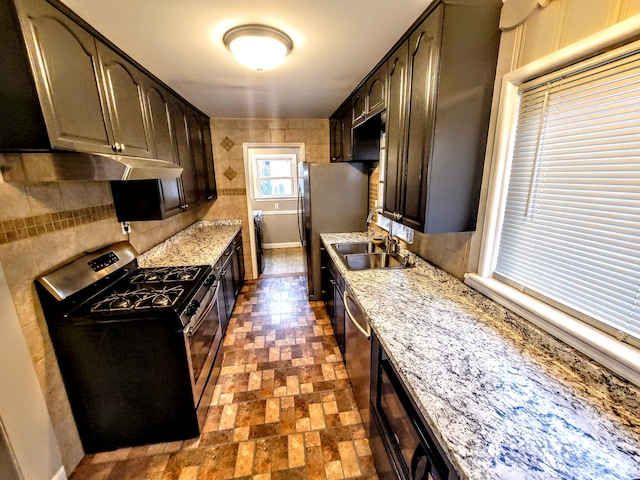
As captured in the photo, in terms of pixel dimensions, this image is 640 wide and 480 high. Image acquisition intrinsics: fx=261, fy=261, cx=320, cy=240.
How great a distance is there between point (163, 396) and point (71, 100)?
1624 mm

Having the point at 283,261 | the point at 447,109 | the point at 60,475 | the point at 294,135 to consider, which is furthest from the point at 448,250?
the point at 283,261

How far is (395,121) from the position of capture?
1.65 meters

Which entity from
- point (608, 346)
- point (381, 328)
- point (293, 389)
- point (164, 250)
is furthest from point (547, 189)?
point (164, 250)

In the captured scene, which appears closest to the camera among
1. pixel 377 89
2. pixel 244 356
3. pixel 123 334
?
pixel 123 334

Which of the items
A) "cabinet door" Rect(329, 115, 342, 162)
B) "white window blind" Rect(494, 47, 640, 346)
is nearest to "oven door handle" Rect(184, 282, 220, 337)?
"white window blind" Rect(494, 47, 640, 346)

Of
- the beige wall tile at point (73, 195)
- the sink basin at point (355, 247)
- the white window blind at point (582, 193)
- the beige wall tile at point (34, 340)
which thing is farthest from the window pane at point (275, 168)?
the white window blind at point (582, 193)

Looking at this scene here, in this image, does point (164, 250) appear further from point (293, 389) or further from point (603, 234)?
point (603, 234)

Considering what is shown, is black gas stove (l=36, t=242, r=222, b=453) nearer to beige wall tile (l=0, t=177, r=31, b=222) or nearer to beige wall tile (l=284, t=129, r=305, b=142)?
beige wall tile (l=0, t=177, r=31, b=222)

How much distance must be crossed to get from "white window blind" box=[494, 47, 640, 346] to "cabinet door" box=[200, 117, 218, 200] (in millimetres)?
3202

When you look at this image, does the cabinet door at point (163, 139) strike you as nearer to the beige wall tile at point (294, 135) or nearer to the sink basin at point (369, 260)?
the sink basin at point (369, 260)

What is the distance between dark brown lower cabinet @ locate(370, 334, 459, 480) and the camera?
0.79m

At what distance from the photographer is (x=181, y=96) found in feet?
8.45

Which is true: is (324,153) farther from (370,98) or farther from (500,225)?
(500,225)

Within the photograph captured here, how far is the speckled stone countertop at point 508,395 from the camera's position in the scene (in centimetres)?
64
